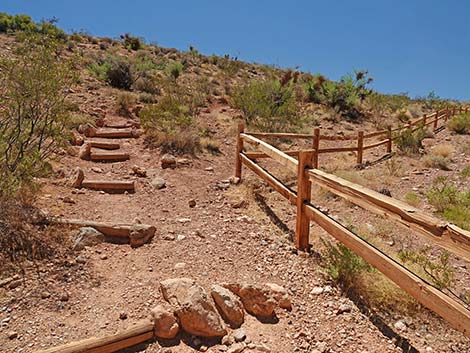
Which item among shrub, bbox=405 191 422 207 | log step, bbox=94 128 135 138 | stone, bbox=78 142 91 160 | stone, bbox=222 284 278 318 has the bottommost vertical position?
shrub, bbox=405 191 422 207

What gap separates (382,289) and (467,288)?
1.41 meters

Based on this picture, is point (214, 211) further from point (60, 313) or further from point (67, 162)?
point (67, 162)

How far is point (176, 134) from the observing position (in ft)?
30.7

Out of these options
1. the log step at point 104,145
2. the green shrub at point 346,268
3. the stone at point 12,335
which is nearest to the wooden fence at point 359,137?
the green shrub at point 346,268

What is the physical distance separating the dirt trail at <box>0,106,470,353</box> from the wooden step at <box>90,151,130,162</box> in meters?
1.95

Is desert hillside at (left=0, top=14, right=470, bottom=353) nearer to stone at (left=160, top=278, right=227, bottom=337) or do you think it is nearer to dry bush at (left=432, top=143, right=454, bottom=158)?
stone at (left=160, top=278, right=227, bottom=337)

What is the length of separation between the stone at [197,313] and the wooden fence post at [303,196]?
5.81 ft

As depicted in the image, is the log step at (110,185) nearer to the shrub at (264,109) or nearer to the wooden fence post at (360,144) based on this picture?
the shrub at (264,109)

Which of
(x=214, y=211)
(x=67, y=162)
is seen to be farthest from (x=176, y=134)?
(x=214, y=211)

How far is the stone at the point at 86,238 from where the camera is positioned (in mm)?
4347

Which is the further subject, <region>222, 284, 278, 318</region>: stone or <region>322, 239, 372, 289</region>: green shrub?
<region>322, 239, 372, 289</region>: green shrub

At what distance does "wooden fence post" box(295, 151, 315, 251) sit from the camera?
14.7 feet

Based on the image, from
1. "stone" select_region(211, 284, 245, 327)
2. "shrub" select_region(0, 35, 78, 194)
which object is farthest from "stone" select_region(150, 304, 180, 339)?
"shrub" select_region(0, 35, 78, 194)

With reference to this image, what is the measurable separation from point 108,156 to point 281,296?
6.16 meters
